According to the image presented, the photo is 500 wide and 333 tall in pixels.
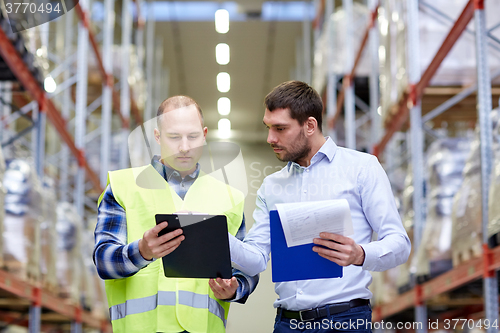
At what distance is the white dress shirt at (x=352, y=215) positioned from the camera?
248 cm

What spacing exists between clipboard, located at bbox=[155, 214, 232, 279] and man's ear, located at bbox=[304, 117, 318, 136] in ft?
2.21

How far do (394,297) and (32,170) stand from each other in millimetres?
4676

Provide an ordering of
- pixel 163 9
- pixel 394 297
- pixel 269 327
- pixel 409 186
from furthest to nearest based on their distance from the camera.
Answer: pixel 163 9
pixel 394 297
pixel 409 186
pixel 269 327

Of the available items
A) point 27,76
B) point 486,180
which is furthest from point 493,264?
point 27,76

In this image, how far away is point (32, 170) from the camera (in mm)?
6523

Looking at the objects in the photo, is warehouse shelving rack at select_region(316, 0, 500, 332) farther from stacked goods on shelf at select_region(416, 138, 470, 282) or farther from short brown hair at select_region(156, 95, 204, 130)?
short brown hair at select_region(156, 95, 204, 130)

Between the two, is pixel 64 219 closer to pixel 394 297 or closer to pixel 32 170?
pixel 32 170

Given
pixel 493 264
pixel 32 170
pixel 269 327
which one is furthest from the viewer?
pixel 32 170

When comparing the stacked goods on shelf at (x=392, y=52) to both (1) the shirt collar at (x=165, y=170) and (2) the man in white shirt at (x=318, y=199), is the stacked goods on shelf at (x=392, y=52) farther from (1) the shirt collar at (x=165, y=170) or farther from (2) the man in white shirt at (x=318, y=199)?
(1) the shirt collar at (x=165, y=170)

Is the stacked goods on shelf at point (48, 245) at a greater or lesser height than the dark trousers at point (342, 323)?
greater

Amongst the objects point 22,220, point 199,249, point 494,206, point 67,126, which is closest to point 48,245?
point 22,220

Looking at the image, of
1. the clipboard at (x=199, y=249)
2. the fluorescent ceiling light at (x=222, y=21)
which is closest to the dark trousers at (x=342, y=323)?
the clipboard at (x=199, y=249)

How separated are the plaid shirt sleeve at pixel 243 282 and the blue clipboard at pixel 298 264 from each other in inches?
8.4

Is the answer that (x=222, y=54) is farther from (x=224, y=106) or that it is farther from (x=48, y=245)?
(x=48, y=245)
